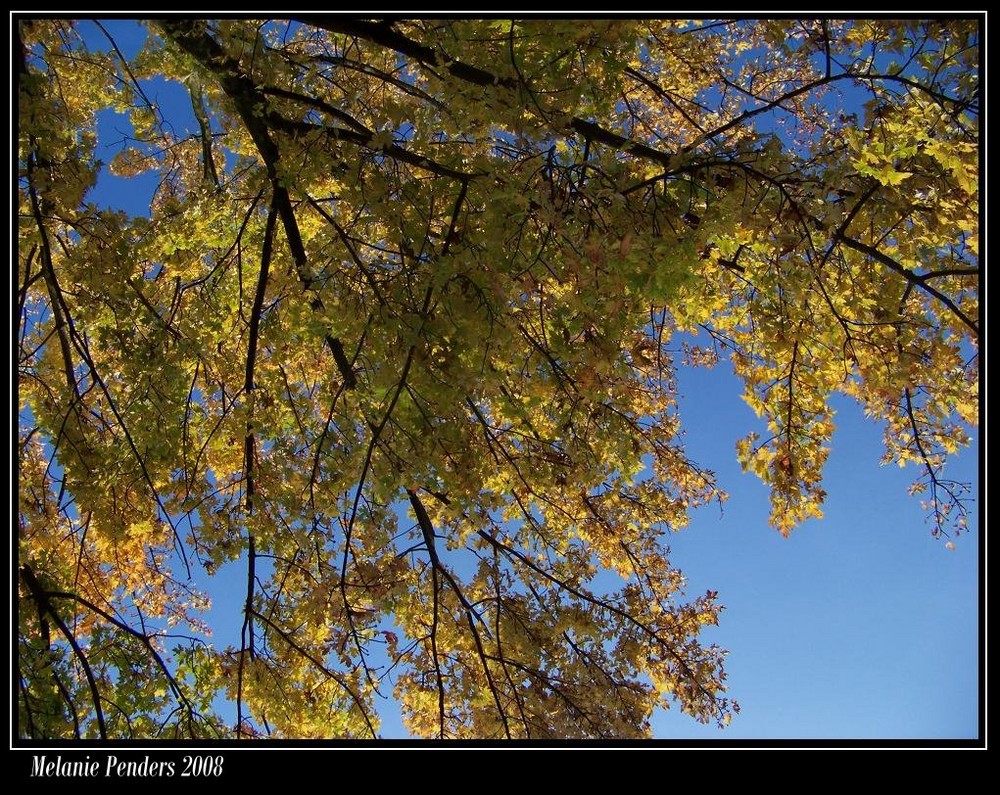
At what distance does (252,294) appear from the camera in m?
6.09

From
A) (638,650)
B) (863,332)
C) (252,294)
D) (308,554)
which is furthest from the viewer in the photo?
(252,294)

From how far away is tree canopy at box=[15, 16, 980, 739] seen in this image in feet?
12.0

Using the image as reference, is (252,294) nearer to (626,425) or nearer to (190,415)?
(190,415)

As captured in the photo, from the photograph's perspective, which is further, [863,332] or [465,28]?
[863,332]

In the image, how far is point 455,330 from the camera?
4086mm

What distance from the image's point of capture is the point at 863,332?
4.57 meters

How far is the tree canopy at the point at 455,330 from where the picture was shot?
3.67 meters

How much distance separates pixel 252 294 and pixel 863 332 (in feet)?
14.9
